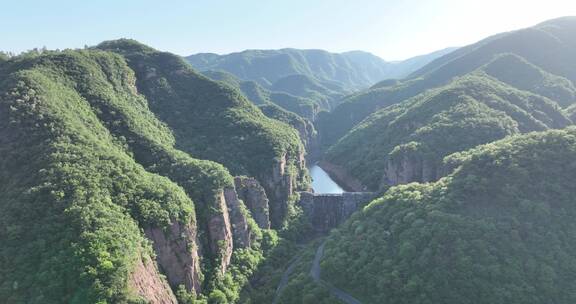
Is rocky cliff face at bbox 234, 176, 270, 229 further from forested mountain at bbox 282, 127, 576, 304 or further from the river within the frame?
the river

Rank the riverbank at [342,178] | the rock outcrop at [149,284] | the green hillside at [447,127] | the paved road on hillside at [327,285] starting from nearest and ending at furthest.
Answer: the rock outcrop at [149,284]
the paved road on hillside at [327,285]
the green hillside at [447,127]
the riverbank at [342,178]

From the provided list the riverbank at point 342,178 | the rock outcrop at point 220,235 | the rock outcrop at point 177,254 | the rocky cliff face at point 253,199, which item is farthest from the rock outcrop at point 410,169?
the rock outcrop at point 177,254

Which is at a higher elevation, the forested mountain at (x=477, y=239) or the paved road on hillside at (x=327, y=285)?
the forested mountain at (x=477, y=239)

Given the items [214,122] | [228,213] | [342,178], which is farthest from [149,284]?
[342,178]

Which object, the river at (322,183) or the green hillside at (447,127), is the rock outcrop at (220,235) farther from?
the river at (322,183)

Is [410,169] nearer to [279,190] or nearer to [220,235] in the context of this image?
[279,190]

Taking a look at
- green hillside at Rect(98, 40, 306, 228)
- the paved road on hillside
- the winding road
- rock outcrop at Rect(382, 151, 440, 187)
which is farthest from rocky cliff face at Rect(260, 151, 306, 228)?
rock outcrop at Rect(382, 151, 440, 187)

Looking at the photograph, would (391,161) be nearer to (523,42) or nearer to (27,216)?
(27,216)
